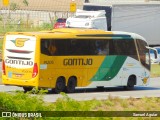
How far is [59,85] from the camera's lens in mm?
31703

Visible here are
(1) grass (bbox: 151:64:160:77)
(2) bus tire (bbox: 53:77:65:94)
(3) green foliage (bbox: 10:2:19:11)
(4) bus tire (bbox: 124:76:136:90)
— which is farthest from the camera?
(3) green foliage (bbox: 10:2:19:11)

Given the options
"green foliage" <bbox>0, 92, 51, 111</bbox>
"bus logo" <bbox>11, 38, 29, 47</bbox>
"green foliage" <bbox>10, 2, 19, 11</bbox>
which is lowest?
"green foliage" <bbox>10, 2, 19, 11</bbox>

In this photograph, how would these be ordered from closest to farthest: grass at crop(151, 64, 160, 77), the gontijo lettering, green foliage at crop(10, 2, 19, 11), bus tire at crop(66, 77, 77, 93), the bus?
the bus → the gontijo lettering → bus tire at crop(66, 77, 77, 93) → grass at crop(151, 64, 160, 77) → green foliage at crop(10, 2, 19, 11)

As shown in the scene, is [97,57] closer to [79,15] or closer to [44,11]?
[79,15]

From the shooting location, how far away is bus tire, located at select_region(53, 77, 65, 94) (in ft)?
104

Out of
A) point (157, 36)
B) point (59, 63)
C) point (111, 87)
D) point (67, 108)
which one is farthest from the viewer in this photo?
point (157, 36)

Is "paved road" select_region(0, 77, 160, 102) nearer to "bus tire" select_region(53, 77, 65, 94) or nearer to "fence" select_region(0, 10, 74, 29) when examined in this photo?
"bus tire" select_region(53, 77, 65, 94)

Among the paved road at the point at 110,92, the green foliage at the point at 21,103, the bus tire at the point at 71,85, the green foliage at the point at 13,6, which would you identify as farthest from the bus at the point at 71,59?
the green foliage at the point at 13,6

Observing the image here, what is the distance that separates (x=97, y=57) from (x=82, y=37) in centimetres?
130

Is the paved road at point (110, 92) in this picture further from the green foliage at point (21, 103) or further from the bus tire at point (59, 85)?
the green foliage at point (21, 103)

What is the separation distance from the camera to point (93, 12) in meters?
55.7

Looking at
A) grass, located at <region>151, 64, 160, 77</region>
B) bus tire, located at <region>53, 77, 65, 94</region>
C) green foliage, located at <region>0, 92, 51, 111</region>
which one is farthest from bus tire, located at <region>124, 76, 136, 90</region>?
green foliage, located at <region>0, 92, 51, 111</region>

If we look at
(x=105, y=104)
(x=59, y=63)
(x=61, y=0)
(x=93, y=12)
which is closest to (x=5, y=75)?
(x=59, y=63)

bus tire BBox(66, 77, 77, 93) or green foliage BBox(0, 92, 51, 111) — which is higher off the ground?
green foliage BBox(0, 92, 51, 111)
